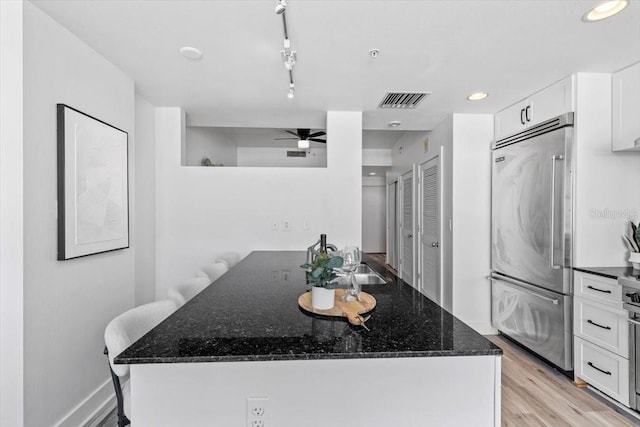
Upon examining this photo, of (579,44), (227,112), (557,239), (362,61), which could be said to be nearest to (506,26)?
(579,44)

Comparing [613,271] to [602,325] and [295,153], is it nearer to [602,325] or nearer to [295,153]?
[602,325]

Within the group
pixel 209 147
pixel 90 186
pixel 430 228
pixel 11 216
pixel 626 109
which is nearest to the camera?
pixel 11 216

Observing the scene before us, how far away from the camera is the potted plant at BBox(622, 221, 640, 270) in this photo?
226cm

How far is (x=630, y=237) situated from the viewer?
2400mm

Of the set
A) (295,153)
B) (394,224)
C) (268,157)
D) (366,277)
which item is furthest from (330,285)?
(394,224)

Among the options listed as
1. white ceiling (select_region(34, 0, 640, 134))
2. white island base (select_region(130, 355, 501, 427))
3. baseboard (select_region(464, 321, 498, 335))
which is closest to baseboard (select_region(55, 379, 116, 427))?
white island base (select_region(130, 355, 501, 427))

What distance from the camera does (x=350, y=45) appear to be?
2.00m

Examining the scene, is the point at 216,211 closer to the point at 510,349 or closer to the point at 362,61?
the point at 362,61

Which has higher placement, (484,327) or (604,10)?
(604,10)

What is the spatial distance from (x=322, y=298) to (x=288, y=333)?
0.79 ft

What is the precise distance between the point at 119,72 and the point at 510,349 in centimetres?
419

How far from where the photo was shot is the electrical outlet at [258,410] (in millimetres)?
1026

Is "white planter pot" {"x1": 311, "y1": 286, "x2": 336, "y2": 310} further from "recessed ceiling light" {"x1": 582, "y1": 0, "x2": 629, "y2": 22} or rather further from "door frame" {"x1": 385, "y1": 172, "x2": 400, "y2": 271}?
"door frame" {"x1": 385, "y1": 172, "x2": 400, "y2": 271}

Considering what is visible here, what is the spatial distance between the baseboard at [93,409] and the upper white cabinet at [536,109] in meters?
4.04
